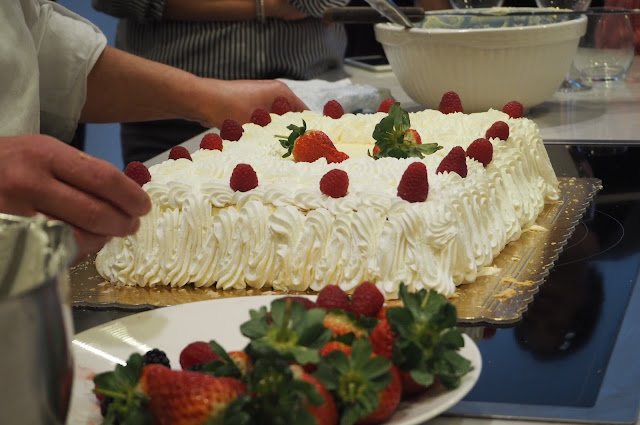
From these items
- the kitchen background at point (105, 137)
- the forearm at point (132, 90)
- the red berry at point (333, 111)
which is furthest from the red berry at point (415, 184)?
the kitchen background at point (105, 137)

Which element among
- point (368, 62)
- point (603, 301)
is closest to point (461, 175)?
point (603, 301)

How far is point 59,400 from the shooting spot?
2.46 feet

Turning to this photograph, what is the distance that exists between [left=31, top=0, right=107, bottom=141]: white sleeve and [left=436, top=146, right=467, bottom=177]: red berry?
104 cm

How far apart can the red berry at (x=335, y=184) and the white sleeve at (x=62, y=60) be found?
0.96 metres

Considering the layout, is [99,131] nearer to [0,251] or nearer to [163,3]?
[163,3]

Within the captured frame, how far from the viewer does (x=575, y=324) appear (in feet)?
4.44

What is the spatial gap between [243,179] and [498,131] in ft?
1.99

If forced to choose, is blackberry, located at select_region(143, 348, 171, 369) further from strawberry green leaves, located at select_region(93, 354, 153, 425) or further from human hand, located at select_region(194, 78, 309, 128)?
human hand, located at select_region(194, 78, 309, 128)

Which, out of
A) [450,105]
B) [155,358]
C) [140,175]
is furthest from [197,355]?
[450,105]

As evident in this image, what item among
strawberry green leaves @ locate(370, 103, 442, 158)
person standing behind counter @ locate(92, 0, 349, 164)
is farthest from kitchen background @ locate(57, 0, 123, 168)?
strawberry green leaves @ locate(370, 103, 442, 158)

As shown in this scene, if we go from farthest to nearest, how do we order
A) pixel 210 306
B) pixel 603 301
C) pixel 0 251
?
pixel 603 301 < pixel 210 306 < pixel 0 251

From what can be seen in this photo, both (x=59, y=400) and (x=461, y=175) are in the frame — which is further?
(x=461, y=175)

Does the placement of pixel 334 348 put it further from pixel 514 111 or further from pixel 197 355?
pixel 514 111

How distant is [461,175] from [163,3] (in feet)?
5.29
